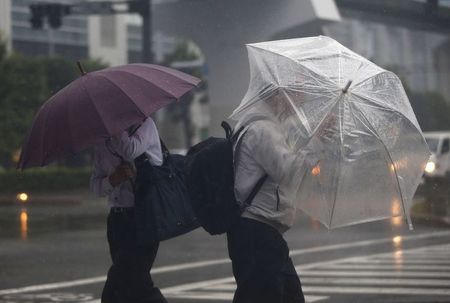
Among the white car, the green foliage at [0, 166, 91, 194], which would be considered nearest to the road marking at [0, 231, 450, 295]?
the white car

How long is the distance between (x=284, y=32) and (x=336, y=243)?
46.2 feet

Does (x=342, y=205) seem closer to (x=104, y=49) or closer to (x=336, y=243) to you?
(x=336, y=243)

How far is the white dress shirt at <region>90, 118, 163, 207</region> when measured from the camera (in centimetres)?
544

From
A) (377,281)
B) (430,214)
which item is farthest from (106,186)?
(430,214)

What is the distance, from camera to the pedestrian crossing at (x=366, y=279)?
30.5 ft

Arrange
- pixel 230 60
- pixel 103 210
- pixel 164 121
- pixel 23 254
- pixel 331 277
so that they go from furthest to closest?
pixel 164 121 < pixel 230 60 < pixel 103 210 < pixel 23 254 < pixel 331 277

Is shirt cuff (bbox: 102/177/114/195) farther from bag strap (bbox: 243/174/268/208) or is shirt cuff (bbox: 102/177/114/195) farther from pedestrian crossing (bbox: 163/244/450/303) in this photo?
pedestrian crossing (bbox: 163/244/450/303)

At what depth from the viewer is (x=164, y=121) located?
6250 cm

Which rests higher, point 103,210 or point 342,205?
point 342,205

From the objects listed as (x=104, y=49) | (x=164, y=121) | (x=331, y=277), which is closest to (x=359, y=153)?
(x=331, y=277)

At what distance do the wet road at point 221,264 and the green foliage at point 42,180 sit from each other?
47.5 feet

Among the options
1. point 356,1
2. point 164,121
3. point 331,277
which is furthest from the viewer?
point 164,121

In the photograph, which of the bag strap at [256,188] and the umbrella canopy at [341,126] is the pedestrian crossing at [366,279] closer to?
the umbrella canopy at [341,126]

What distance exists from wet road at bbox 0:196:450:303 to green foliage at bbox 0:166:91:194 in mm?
14473
